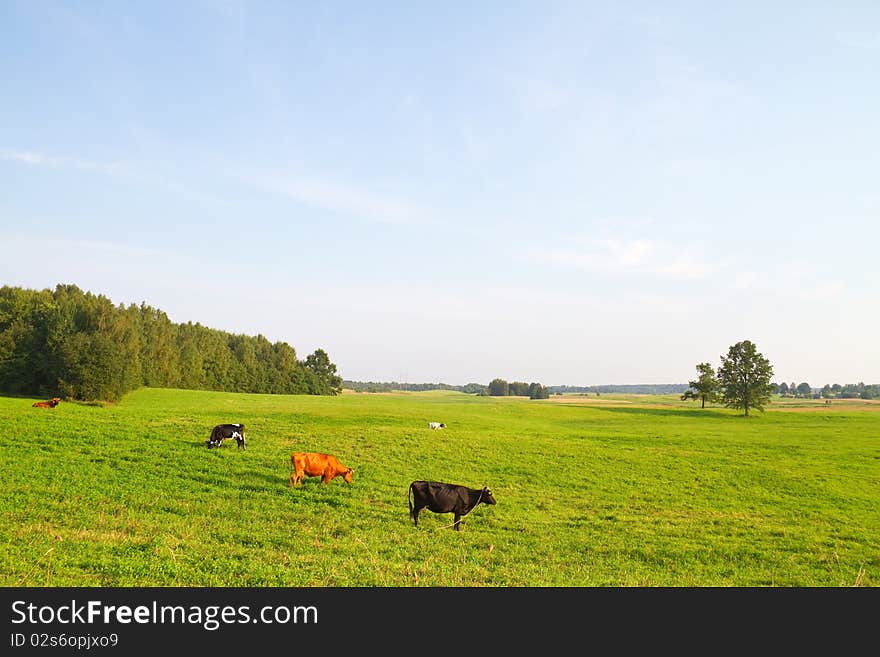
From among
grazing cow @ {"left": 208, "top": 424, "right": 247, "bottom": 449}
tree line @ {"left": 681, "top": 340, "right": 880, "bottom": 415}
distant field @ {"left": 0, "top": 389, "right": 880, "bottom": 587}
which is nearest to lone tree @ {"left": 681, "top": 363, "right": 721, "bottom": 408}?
tree line @ {"left": 681, "top": 340, "right": 880, "bottom": 415}

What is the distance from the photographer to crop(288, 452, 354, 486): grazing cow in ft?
61.2

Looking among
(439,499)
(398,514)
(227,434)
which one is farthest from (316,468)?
(227,434)

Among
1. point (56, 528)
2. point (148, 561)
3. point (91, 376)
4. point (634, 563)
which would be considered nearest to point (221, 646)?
point (148, 561)

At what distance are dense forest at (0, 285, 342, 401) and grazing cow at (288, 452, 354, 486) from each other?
166 feet

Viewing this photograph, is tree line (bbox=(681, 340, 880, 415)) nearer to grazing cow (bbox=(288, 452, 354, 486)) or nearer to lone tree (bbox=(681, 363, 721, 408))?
lone tree (bbox=(681, 363, 721, 408))

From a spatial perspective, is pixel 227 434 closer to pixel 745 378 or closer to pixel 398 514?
pixel 398 514

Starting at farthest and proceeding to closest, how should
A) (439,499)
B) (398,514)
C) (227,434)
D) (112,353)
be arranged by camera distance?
(112,353) < (227,434) < (398,514) < (439,499)

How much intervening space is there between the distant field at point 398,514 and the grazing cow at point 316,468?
15.2 inches

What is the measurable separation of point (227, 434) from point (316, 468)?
24.8ft

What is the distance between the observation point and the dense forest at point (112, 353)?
191ft

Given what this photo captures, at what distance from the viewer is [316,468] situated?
19.0 m

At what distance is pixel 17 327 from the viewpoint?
2763 inches

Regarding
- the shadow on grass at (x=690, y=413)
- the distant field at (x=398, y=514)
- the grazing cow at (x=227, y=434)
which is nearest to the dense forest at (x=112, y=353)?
the distant field at (x=398, y=514)

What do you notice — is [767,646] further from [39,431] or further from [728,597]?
[39,431]
